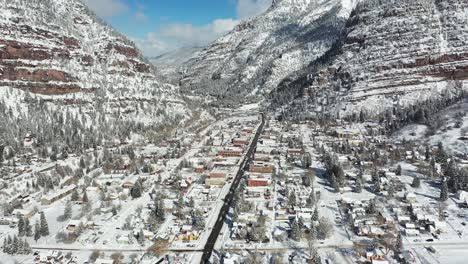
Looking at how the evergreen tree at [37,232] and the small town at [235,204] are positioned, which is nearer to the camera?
the small town at [235,204]

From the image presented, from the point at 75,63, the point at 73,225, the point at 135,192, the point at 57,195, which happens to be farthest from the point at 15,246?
the point at 75,63

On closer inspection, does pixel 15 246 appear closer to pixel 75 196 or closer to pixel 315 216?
pixel 75 196

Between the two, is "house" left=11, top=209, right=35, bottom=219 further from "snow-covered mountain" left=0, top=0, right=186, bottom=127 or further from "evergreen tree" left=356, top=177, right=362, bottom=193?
"snow-covered mountain" left=0, top=0, right=186, bottom=127

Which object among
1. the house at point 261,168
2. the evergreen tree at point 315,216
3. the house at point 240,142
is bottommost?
→ the evergreen tree at point 315,216

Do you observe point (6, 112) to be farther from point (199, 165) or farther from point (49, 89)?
point (199, 165)

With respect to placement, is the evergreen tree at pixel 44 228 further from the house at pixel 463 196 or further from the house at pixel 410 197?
the house at pixel 463 196

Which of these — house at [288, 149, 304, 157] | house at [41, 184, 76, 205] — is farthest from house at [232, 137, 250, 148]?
house at [41, 184, 76, 205]

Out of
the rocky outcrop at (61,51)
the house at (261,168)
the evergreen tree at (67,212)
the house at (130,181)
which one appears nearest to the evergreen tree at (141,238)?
the evergreen tree at (67,212)
